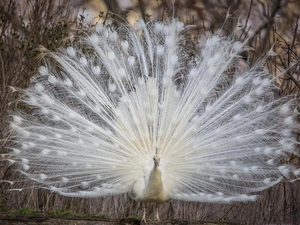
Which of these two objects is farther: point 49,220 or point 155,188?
point 155,188

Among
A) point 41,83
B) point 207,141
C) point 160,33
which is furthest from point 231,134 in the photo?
point 41,83

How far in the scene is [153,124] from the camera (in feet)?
21.4

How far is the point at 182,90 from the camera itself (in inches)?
265

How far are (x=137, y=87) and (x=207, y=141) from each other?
0.84 m

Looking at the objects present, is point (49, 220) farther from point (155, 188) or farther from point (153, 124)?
point (153, 124)

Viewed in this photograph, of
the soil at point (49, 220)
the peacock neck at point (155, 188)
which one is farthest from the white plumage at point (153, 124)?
the soil at point (49, 220)

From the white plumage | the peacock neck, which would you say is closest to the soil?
the peacock neck

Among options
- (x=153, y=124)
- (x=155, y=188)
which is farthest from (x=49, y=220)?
(x=153, y=124)

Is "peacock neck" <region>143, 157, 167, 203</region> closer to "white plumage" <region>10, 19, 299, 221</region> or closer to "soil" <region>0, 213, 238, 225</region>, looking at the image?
"white plumage" <region>10, 19, 299, 221</region>

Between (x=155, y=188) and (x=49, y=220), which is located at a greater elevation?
(x=155, y=188)

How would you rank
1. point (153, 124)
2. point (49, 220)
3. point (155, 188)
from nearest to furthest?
point (49, 220), point (155, 188), point (153, 124)

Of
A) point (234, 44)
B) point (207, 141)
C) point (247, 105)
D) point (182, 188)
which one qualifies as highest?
point (234, 44)

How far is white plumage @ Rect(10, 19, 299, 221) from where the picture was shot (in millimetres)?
6566

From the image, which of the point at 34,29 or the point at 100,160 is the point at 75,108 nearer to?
the point at 100,160
